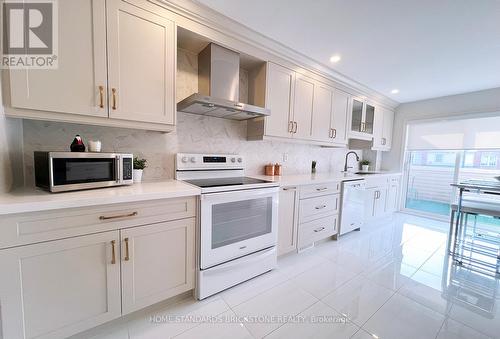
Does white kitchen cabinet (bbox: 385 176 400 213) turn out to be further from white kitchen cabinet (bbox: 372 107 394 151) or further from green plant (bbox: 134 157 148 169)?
green plant (bbox: 134 157 148 169)

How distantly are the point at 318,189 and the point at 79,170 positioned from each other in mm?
2308

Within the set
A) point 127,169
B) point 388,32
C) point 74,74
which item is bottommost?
point 127,169

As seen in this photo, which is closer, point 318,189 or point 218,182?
point 218,182

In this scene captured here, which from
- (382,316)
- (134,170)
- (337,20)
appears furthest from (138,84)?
(382,316)

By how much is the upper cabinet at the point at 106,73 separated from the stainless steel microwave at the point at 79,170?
25cm

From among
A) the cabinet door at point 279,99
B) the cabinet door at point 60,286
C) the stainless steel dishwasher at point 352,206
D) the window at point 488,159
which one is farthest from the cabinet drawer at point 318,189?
the window at point 488,159

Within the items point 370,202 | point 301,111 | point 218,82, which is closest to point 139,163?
point 218,82

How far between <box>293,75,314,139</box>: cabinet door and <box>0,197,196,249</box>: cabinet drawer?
5.77 feet

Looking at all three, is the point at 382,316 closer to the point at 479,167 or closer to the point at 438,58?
the point at 438,58

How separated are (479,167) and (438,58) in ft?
8.22

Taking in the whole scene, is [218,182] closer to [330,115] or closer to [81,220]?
[81,220]

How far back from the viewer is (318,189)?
244 cm

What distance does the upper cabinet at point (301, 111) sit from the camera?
7.40 feet

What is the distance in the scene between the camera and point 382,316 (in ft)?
4.91
